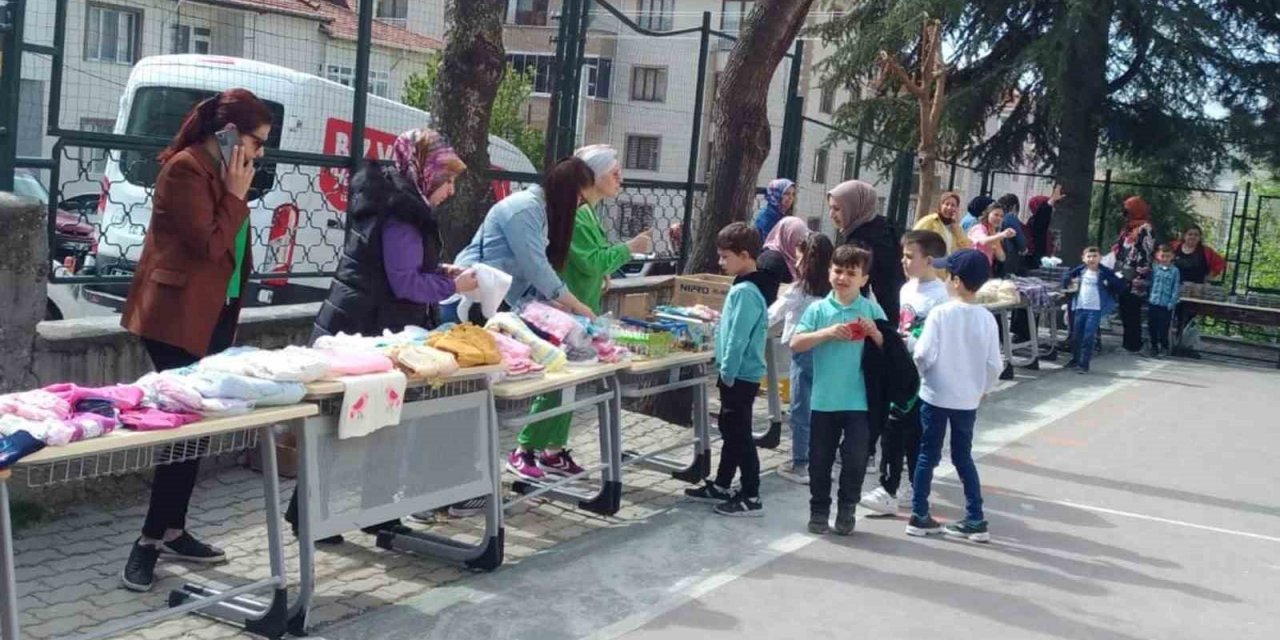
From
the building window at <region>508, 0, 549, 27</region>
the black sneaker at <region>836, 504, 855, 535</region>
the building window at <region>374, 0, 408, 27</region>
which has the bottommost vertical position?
the black sneaker at <region>836, 504, 855, 535</region>

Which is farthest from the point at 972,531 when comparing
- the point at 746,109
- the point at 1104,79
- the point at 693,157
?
the point at 1104,79

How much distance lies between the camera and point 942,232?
1201 cm

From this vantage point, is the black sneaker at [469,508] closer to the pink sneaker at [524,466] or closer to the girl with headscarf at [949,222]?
the pink sneaker at [524,466]

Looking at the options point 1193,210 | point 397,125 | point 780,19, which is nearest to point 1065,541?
point 780,19

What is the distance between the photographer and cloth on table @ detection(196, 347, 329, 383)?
468cm

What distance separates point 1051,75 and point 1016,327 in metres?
5.20

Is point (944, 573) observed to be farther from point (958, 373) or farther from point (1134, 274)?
point (1134, 274)

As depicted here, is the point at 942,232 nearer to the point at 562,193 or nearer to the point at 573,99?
the point at 573,99

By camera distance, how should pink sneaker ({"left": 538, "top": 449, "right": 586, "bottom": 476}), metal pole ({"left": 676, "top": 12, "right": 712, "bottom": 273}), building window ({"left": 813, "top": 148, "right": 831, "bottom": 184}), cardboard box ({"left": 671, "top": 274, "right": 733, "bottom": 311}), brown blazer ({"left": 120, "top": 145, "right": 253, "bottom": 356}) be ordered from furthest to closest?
building window ({"left": 813, "top": 148, "right": 831, "bottom": 184})
metal pole ({"left": 676, "top": 12, "right": 712, "bottom": 273})
cardboard box ({"left": 671, "top": 274, "right": 733, "bottom": 311})
pink sneaker ({"left": 538, "top": 449, "right": 586, "bottom": 476})
brown blazer ({"left": 120, "top": 145, "right": 253, "bottom": 356})

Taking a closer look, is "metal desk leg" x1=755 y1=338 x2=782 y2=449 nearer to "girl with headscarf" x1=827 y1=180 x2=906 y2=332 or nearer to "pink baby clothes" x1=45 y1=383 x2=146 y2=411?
"girl with headscarf" x1=827 y1=180 x2=906 y2=332

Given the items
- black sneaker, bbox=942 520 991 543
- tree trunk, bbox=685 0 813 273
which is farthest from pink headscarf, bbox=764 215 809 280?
black sneaker, bbox=942 520 991 543

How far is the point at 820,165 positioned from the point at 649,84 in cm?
744

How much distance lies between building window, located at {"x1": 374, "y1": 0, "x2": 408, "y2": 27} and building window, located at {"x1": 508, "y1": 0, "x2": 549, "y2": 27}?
94.3ft

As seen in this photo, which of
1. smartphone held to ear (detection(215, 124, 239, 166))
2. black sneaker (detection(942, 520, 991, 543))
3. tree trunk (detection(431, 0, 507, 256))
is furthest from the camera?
tree trunk (detection(431, 0, 507, 256))
